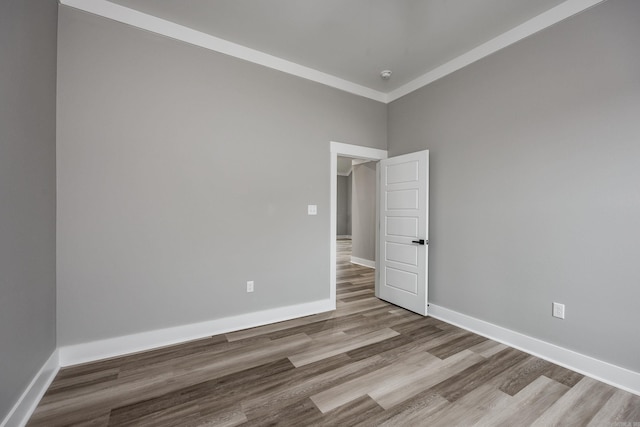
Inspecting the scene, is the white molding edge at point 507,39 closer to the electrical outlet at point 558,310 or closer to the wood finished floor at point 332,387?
the electrical outlet at point 558,310

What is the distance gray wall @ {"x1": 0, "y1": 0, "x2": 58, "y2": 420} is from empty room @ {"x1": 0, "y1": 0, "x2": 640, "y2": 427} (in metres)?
0.02

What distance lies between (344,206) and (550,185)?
10324 millimetres

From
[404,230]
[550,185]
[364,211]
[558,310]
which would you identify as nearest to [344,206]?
[364,211]

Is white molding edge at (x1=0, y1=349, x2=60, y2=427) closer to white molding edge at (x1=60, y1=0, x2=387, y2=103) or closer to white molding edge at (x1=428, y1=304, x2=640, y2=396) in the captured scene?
white molding edge at (x1=60, y1=0, x2=387, y2=103)

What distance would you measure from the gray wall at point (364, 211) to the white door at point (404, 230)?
7.20ft

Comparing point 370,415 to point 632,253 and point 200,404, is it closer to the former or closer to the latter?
point 200,404

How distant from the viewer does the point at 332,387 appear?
1.89m

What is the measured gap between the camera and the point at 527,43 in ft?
7.97

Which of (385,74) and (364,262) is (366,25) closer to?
(385,74)

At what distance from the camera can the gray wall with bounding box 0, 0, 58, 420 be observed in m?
1.40

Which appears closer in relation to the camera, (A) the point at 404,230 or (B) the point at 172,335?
(B) the point at 172,335

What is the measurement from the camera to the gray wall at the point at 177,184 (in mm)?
2172

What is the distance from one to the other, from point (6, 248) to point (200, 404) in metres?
1.45

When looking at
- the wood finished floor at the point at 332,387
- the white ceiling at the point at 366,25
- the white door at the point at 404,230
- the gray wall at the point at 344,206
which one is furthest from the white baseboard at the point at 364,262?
the gray wall at the point at 344,206
